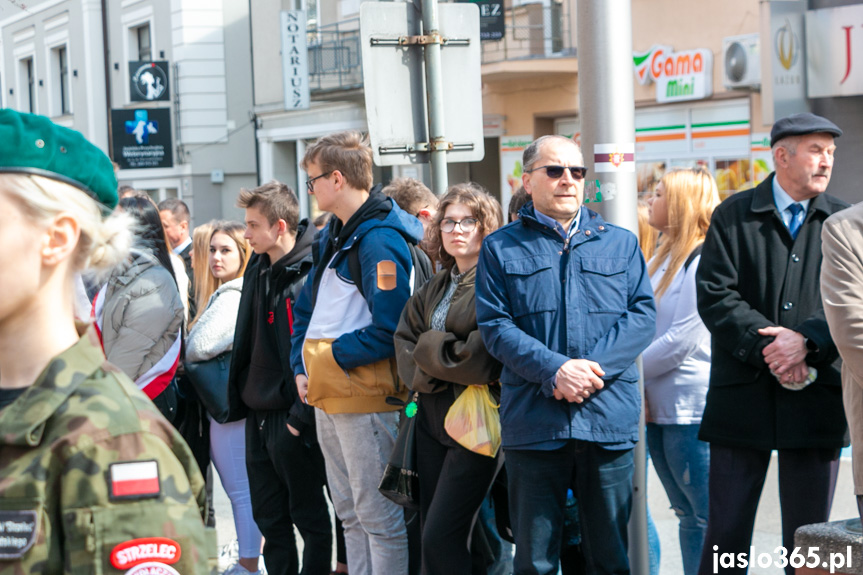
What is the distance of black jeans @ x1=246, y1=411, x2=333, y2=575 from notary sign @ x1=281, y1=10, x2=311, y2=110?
61.6 feet

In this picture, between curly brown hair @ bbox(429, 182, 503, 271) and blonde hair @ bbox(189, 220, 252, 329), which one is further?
blonde hair @ bbox(189, 220, 252, 329)

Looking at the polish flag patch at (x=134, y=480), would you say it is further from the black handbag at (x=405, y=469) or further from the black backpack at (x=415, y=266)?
the black backpack at (x=415, y=266)

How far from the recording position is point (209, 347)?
5.56 m

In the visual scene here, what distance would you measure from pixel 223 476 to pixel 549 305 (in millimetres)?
2590

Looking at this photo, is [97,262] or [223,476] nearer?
[97,262]

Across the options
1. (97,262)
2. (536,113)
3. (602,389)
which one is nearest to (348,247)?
(602,389)

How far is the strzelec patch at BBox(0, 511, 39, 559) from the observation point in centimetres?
157

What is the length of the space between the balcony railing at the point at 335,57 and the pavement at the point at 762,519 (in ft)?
54.1

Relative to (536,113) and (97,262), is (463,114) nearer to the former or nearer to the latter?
(97,262)

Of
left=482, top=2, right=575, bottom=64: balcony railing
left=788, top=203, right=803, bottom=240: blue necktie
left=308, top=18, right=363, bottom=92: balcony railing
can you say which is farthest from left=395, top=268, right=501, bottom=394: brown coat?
left=308, top=18, right=363, bottom=92: balcony railing

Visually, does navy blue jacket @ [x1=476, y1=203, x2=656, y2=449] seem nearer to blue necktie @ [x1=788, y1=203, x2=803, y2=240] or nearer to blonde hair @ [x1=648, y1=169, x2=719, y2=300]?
blue necktie @ [x1=788, y1=203, x2=803, y2=240]

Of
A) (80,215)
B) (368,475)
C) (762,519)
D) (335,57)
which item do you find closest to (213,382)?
(368,475)

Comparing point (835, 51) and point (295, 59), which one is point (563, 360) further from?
point (295, 59)

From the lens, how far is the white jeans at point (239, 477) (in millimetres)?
5707
